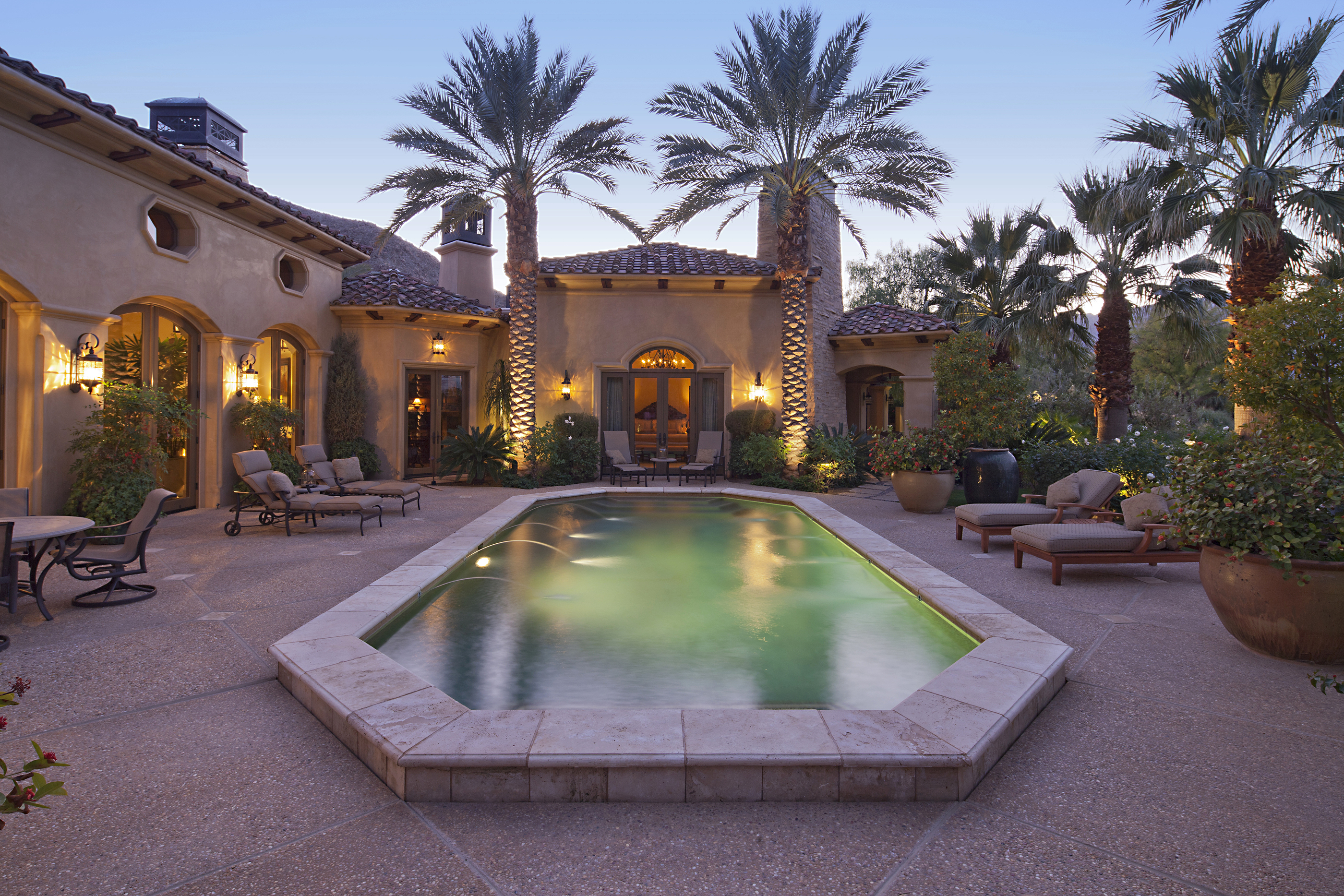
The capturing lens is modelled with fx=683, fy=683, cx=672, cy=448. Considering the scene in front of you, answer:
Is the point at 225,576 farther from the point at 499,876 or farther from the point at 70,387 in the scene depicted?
the point at 499,876

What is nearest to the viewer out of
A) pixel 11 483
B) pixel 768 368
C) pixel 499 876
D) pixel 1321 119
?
pixel 499 876

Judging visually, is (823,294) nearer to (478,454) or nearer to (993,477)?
(993,477)

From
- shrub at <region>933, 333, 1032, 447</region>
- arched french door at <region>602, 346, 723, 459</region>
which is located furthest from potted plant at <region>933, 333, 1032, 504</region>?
A: arched french door at <region>602, 346, 723, 459</region>

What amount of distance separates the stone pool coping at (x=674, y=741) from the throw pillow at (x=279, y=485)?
573 centimetres

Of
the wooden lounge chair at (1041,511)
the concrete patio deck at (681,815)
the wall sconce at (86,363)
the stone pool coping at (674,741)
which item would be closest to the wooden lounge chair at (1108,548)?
the wooden lounge chair at (1041,511)

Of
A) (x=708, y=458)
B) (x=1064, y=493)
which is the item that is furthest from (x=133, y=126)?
(x=1064, y=493)

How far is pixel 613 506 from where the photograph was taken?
12.5m

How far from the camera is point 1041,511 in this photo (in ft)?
26.8

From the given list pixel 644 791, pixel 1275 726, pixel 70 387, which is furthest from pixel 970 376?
pixel 70 387

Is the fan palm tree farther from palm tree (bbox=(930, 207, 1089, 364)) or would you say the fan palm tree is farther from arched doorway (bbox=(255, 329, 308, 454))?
arched doorway (bbox=(255, 329, 308, 454))

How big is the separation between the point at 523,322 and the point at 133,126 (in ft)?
25.0

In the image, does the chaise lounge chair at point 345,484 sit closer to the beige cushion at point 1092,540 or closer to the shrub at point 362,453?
the shrub at point 362,453

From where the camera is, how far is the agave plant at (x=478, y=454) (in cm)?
1486

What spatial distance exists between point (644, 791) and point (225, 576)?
5654mm
